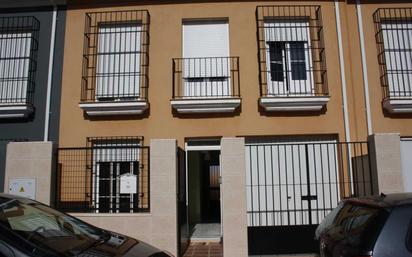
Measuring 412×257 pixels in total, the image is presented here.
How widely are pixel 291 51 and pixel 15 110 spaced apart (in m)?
7.18

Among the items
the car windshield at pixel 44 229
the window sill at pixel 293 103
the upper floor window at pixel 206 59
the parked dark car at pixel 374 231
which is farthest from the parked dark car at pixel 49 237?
the upper floor window at pixel 206 59

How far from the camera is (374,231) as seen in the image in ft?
14.7

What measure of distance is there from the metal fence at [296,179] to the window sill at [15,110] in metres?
5.58

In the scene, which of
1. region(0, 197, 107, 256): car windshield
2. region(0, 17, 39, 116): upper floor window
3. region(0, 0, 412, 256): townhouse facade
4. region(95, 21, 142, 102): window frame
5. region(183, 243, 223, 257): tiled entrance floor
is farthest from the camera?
region(0, 17, 39, 116): upper floor window

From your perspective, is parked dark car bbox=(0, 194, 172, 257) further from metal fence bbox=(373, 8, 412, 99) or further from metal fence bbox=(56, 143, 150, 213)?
metal fence bbox=(373, 8, 412, 99)

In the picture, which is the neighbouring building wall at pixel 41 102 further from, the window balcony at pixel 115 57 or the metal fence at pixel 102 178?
the metal fence at pixel 102 178

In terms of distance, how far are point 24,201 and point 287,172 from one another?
6919 mm

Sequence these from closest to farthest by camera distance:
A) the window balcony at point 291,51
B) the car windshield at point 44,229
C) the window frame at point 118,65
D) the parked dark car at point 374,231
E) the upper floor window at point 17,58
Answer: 1. the car windshield at point 44,229
2. the parked dark car at point 374,231
3. the window balcony at point 291,51
4. the window frame at point 118,65
5. the upper floor window at point 17,58

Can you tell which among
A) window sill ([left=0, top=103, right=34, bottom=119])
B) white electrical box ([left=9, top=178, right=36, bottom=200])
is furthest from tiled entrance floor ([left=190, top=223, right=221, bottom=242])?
window sill ([left=0, top=103, right=34, bottom=119])

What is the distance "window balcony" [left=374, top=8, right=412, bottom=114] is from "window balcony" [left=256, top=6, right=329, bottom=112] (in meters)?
1.50

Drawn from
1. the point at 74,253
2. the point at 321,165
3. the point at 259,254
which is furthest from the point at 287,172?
the point at 74,253

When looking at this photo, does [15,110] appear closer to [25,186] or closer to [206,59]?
[25,186]

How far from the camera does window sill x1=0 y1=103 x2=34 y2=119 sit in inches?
442

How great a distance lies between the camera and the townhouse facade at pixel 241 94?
418 inches
